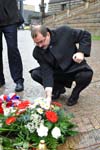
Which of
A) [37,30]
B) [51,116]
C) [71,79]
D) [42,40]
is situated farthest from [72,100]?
[51,116]

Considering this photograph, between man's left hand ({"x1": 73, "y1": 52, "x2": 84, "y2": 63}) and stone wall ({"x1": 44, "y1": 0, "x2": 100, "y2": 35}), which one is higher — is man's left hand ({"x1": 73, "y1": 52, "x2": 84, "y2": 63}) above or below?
above

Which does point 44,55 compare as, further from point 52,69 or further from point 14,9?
point 14,9

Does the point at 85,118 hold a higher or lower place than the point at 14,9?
lower

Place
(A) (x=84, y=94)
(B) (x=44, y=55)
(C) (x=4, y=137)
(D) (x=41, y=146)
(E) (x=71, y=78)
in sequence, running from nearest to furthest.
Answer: (D) (x=41, y=146), (C) (x=4, y=137), (B) (x=44, y=55), (E) (x=71, y=78), (A) (x=84, y=94)

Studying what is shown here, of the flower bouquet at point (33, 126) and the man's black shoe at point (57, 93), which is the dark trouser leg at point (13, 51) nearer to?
the man's black shoe at point (57, 93)

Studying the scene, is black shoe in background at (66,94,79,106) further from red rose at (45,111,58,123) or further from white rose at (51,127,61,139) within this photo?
white rose at (51,127,61,139)

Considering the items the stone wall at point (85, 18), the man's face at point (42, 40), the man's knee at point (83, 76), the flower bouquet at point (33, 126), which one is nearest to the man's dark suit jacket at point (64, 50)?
the man's knee at point (83, 76)

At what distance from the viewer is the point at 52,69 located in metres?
5.33

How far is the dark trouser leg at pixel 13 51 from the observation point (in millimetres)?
6305

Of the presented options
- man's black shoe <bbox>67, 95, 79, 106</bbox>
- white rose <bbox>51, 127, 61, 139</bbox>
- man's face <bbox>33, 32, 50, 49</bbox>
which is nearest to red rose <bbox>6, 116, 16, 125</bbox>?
white rose <bbox>51, 127, 61, 139</bbox>

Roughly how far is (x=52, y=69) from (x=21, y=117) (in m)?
1.25

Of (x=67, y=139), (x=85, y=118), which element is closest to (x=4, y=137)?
(x=67, y=139)

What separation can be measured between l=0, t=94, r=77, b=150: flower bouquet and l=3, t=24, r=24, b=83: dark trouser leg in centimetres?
198

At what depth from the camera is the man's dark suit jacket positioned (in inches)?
205
